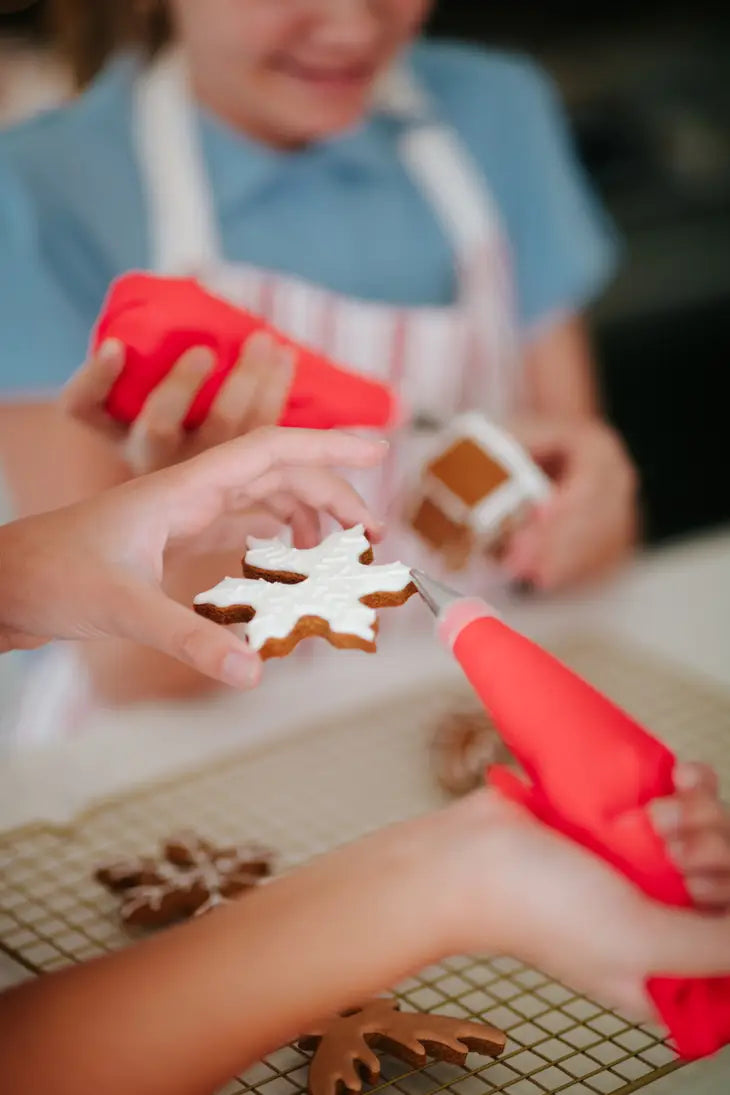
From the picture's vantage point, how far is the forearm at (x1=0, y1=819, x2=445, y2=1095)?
0.31m

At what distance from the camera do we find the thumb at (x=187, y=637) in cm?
28

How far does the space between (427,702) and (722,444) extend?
2.09 feet

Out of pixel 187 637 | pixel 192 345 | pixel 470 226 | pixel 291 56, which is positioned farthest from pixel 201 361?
pixel 470 226

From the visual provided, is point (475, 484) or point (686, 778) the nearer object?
point (686, 778)

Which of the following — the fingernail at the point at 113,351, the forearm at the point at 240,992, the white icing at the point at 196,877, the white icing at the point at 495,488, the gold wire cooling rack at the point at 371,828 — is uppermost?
the fingernail at the point at 113,351

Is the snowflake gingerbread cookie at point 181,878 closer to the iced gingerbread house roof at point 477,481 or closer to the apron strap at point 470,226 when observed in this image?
the iced gingerbread house roof at point 477,481

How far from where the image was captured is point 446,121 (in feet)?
2.55

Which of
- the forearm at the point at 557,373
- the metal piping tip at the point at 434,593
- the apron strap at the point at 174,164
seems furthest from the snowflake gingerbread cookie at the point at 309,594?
A: the forearm at the point at 557,373

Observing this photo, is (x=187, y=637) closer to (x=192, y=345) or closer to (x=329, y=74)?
(x=192, y=345)

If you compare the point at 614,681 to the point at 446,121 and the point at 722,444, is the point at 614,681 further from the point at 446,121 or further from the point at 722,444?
the point at 722,444

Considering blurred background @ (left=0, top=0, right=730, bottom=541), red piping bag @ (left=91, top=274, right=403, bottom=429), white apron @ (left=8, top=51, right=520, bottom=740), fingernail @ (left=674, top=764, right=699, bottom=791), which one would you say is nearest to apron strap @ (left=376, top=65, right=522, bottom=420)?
white apron @ (left=8, top=51, right=520, bottom=740)

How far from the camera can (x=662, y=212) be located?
3.33 ft

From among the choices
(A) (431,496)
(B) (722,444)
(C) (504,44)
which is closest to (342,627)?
(A) (431,496)

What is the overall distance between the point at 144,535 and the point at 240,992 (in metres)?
0.13
